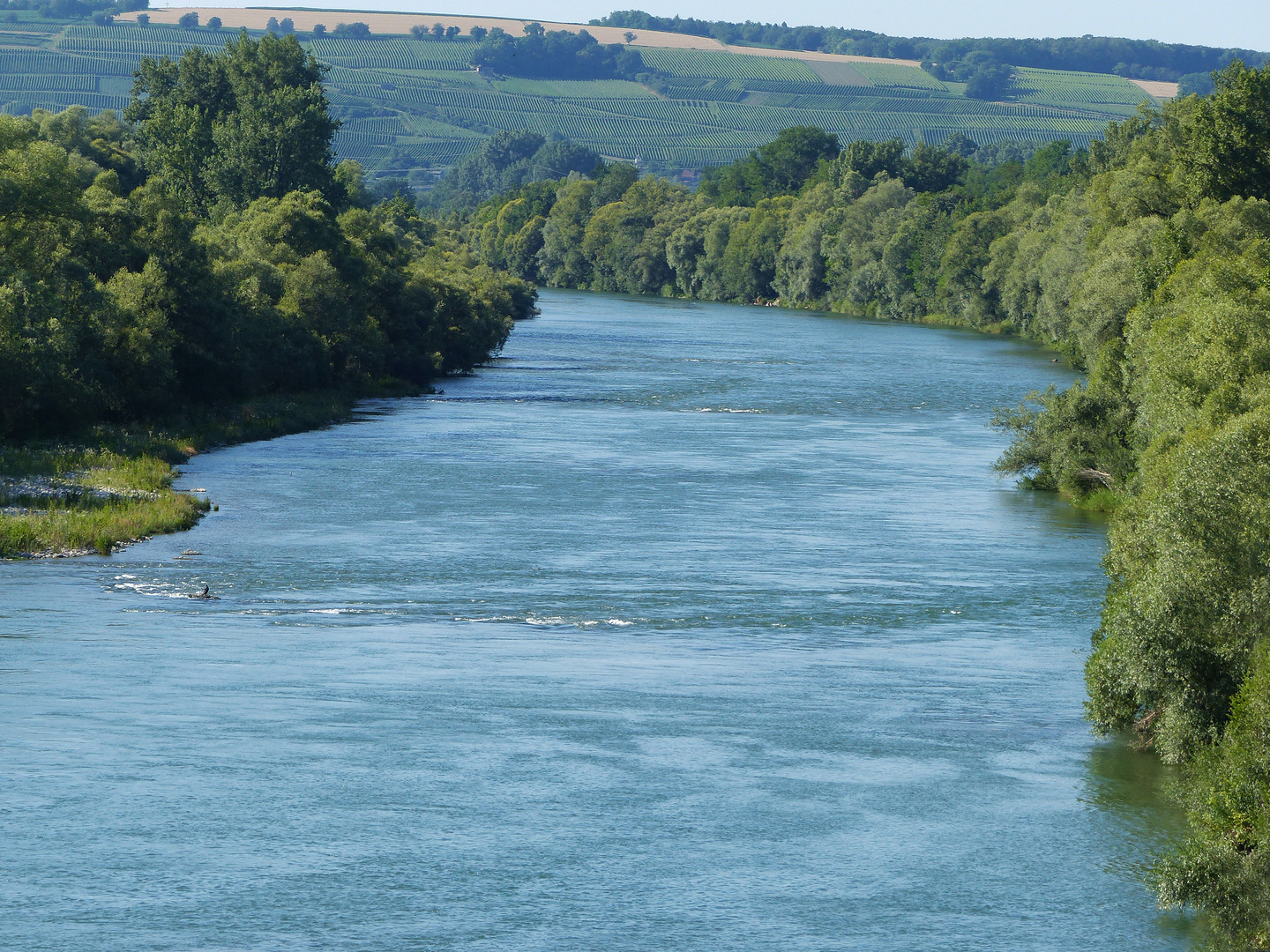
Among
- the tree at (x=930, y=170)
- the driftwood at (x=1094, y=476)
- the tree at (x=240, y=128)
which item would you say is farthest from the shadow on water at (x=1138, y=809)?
the tree at (x=930, y=170)

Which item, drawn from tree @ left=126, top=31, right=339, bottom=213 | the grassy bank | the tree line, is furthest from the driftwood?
tree @ left=126, top=31, right=339, bottom=213

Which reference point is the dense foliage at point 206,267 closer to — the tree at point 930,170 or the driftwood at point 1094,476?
the driftwood at point 1094,476

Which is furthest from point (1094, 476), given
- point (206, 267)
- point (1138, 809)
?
point (206, 267)

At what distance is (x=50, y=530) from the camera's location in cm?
4097

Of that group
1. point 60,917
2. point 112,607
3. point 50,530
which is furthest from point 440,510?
point 60,917

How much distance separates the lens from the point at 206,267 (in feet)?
209

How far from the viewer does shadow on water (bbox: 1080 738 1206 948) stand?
2070 centimetres

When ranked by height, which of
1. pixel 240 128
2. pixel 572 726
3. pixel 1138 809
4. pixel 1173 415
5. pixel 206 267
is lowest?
pixel 572 726

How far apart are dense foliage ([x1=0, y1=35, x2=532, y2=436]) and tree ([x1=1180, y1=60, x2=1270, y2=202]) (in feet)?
124

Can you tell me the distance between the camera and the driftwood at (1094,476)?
168ft

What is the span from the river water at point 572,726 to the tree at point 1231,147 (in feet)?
69.4

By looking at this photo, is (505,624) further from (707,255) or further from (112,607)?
(707,255)

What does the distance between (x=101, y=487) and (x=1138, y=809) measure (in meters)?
31.9

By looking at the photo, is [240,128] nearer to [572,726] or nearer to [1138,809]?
[572,726]
